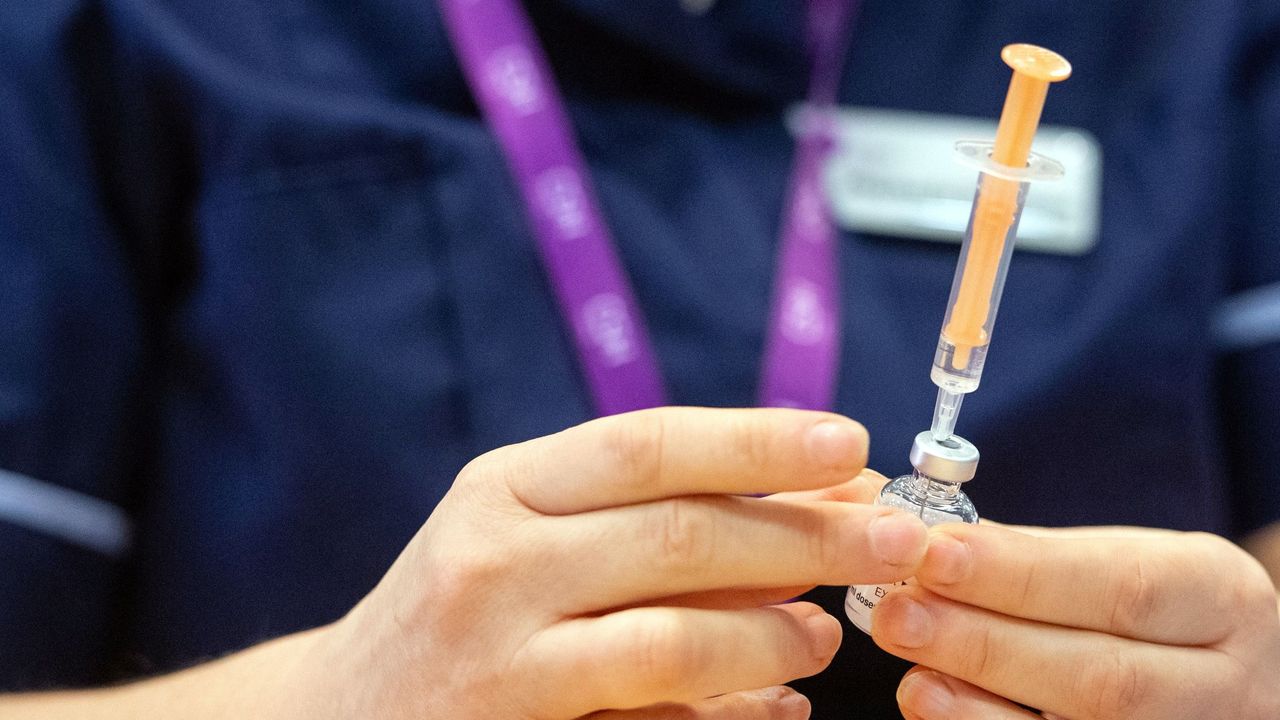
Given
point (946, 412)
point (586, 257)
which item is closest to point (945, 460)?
point (946, 412)

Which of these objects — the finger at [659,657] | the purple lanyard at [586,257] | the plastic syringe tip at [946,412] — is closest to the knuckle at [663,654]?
the finger at [659,657]

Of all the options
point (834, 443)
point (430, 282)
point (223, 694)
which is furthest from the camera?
point (430, 282)

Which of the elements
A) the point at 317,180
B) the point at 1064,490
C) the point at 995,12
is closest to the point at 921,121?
the point at 995,12

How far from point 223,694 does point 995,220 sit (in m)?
0.33

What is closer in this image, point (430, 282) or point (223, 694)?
point (223, 694)

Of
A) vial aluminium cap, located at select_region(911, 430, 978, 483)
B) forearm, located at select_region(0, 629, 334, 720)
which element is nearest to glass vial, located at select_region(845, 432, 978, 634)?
vial aluminium cap, located at select_region(911, 430, 978, 483)

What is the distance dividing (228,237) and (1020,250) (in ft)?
1.30

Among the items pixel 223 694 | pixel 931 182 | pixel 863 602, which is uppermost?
pixel 931 182

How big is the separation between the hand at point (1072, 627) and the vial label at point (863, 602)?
0.04 ft

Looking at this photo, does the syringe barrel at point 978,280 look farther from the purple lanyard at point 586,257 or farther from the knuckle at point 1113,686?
the purple lanyard at point 586,257

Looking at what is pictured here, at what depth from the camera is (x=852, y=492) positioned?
0.42 meters

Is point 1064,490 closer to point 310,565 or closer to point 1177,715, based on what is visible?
point 1177,715

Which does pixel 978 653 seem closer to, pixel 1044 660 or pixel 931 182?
pixel 1044 660

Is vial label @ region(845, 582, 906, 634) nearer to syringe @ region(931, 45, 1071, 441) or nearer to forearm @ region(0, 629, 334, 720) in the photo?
syringe @ region(931, 45, 1071, 441)
